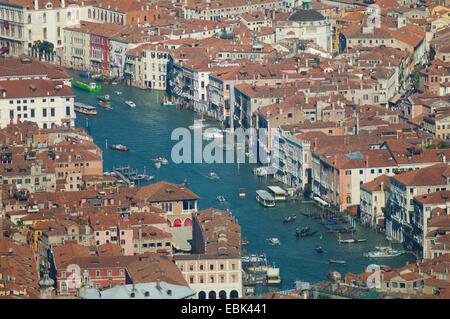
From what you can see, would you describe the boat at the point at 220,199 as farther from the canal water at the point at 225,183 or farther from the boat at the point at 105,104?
the boat at the point at 105,104

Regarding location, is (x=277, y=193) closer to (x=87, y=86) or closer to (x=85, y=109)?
(x=85, y=109)

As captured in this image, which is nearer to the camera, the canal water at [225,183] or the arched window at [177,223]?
the canal water at [225,183]

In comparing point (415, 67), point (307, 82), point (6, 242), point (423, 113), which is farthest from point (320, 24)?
point (6, 242)

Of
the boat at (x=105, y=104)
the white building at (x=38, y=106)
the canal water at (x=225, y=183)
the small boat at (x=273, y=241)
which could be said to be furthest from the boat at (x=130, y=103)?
the small boat at (x=273, y=241)

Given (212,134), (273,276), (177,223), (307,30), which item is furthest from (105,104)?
(273,276)

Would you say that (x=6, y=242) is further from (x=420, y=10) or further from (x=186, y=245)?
(x=420, y=10)
